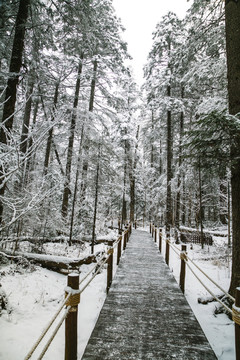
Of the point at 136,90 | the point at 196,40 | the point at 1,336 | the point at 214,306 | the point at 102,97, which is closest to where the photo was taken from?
the point at 1,336

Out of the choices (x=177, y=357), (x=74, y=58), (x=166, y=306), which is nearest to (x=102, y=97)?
(x=74, y=58)

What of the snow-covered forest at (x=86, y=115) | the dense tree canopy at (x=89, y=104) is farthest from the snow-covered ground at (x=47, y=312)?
the dense tree canopy at (x=89, y=104)

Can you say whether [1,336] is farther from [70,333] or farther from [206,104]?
[206,104]

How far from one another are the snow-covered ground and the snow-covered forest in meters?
0.40

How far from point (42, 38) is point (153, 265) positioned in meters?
9.93

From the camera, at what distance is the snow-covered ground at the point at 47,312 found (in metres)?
3.78

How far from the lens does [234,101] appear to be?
504cm

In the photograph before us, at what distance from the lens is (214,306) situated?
5160 mm

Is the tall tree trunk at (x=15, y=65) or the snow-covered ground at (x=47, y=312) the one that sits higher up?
the tall tree trunk at (x=15, y=65)

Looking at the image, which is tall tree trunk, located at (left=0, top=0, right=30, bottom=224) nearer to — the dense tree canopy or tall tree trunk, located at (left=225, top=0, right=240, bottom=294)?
the dense tree canopy

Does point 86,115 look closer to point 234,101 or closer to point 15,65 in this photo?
point 15,65

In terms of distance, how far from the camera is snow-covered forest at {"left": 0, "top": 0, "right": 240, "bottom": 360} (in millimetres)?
4824

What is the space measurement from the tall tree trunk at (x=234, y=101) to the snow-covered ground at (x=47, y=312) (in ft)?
3.31

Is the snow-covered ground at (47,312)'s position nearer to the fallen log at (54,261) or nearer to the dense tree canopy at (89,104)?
the fallen log at (54,261)
